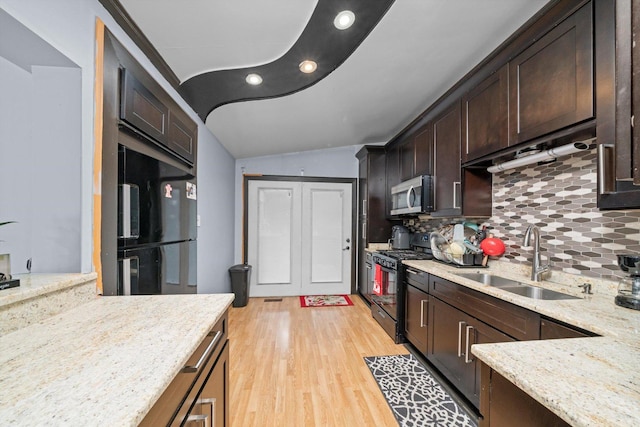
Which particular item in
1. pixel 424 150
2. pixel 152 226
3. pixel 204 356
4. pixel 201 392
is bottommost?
pixel 201 392

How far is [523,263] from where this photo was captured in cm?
195

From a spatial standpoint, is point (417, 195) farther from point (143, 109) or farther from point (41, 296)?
point (41, 296)

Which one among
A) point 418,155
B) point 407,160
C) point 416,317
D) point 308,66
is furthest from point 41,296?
point 407,160

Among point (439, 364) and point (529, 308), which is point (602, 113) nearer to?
point (529, 308)

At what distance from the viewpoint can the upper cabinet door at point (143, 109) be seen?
1.36m

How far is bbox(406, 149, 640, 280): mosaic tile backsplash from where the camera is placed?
1401 millimetres

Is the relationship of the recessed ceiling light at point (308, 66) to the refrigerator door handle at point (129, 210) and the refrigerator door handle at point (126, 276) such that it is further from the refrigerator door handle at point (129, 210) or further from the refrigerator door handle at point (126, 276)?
the refrigerator door handle at point (126, 276)

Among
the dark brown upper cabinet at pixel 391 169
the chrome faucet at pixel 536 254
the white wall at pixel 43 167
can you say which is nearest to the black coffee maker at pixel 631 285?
the chrome faucet at pixel 536 254

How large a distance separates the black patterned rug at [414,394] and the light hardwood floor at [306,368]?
0.27 ft

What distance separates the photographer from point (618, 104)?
24.4 inches

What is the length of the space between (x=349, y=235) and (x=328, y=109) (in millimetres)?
2328

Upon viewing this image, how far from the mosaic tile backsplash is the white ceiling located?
0.96 meters

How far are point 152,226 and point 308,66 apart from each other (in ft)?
5.17

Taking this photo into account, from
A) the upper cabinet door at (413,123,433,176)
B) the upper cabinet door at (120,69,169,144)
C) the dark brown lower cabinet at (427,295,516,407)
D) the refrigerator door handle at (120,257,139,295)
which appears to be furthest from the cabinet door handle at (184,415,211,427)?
the upper cabinet door at (413,123,433,176)
